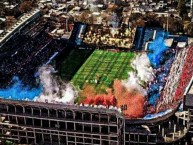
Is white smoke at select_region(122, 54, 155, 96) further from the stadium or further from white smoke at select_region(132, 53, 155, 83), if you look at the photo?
the stadium

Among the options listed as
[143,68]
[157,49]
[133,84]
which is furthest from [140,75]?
[157,49]

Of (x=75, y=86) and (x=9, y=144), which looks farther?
(x=75, y=86)

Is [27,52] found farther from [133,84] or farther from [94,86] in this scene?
[133,84]

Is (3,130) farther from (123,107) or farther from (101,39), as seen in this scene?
(101,39)

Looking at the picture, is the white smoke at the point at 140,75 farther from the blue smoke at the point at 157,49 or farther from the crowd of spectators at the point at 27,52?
the crowd of spectators at the point at 27,52

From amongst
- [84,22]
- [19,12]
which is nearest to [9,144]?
[84,22]

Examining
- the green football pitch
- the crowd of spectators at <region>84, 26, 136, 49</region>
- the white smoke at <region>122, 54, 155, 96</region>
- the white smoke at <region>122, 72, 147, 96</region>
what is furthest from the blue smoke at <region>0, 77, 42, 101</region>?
the crowd of spectators at <region>84, 26, 136, 49</region>

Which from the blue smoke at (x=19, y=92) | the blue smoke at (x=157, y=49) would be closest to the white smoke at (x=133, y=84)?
the blue smoke at (x=157, y=49)
